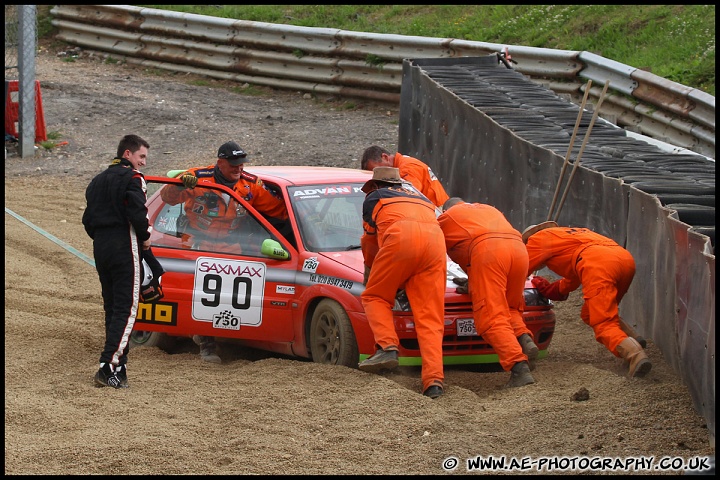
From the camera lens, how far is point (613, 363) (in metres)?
8.22

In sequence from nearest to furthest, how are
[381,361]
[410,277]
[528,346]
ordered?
[381,361]
[410,277]
[528,346]

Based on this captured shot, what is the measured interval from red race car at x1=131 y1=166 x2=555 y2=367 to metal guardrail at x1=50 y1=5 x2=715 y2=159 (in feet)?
22.8

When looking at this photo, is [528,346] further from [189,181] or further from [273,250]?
[189,181]

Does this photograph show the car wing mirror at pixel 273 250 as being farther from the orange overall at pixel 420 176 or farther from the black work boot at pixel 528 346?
the black work boot at pixel 528 346

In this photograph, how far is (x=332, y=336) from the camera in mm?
7980

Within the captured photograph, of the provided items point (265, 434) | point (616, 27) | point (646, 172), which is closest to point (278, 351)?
point (265, 434)

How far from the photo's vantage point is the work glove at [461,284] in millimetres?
7840

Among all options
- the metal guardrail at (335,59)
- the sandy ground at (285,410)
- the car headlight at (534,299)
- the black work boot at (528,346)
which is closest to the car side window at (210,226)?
the sandy ground at (285,410)

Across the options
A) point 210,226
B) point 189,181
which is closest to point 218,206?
point 210,226

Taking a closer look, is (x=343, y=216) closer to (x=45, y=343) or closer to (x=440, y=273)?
(x=440, y=273)

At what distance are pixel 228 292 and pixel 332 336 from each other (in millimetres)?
974

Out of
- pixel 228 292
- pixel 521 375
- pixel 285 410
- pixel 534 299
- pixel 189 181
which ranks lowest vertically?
pixel 285 410

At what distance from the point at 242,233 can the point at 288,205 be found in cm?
42

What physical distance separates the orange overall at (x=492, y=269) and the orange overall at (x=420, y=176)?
1.63 m
